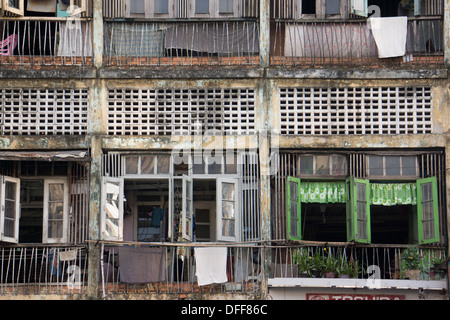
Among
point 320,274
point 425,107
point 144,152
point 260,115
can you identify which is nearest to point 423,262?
point 320,274

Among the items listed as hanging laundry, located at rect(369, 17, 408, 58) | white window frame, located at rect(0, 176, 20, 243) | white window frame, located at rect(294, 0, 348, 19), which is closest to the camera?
white window frame, located at rect(0, 176, 20, 243)

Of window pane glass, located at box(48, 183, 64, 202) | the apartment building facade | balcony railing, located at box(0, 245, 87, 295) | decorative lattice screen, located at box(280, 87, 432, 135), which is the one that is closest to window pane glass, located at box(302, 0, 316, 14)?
the apartment building facade

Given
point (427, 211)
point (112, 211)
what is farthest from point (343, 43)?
point (112, 211)

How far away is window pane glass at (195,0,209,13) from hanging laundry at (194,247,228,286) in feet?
14.6

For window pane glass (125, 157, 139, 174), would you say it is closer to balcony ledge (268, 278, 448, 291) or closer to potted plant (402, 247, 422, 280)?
balcony ledge (268, 278, 448, 291)

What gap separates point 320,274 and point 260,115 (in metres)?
3.00

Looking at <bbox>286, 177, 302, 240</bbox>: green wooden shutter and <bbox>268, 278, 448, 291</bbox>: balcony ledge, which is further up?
<bbox>286, 177, 302, 240</bbox>: green wooden shutter

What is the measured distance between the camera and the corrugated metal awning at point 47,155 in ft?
50.6

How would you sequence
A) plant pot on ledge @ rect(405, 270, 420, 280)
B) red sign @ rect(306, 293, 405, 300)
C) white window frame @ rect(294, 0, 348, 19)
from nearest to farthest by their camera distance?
red sign @ rect(306, 293, 405, 300)
plant pot on ledge @ rect(405, 270, 420, 280)
white window frame @ rect(294, 0, 348, 19)

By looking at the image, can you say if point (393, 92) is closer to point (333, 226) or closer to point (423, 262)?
point (423, 262)

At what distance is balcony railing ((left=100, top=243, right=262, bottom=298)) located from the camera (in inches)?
611

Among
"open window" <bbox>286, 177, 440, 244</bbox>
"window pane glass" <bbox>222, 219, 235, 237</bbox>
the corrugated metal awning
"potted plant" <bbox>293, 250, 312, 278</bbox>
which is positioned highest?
the corrugated metal awning

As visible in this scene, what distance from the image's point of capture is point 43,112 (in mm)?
16125

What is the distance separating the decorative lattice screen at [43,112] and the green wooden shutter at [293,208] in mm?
3787
